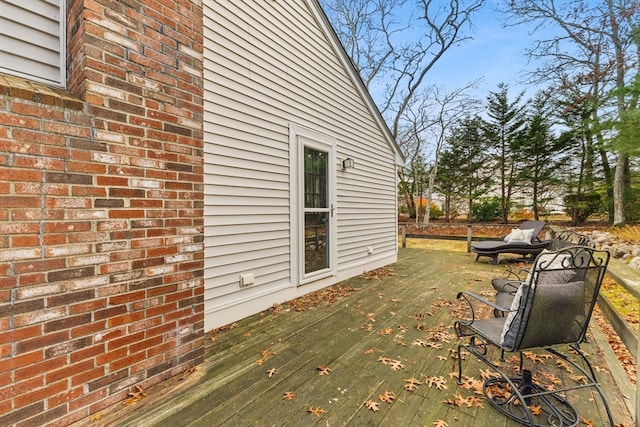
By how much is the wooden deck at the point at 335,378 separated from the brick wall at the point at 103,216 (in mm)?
329

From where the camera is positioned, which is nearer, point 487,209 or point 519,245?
point 519,245

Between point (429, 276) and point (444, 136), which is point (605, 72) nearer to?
point (444, 136)

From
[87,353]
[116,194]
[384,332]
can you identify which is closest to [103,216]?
[116,194]

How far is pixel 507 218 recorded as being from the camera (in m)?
15.3

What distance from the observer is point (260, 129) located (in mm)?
3773

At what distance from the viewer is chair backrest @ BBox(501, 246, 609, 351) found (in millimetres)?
1736

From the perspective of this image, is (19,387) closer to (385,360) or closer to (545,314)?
(385,360)

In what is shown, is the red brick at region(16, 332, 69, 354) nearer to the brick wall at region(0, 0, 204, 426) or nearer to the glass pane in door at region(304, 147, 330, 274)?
the brick wall at region(0, 0, 204, 426)

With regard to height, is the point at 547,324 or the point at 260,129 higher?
the point at 260,129

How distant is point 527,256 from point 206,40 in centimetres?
851

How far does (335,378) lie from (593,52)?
46.2 feet

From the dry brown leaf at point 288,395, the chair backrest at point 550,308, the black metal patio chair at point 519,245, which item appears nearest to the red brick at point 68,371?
the dry brown leaf at point 288,395

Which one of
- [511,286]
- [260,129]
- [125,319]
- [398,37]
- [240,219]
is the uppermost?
[398,37]

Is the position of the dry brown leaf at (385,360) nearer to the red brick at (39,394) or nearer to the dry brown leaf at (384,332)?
the dry brown leaf at (384,332)
